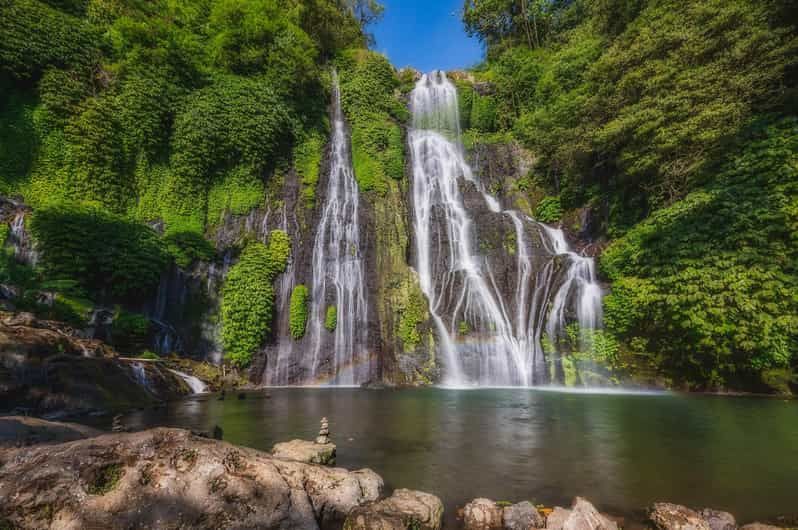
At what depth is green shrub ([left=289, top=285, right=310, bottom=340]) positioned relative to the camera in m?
15.4

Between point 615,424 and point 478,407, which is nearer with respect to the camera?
point 615,424

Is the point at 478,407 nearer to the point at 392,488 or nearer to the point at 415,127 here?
the point at 392,488

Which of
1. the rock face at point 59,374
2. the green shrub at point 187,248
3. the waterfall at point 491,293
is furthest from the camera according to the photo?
the green shrub at point 187,248

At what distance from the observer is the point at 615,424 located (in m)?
7.04

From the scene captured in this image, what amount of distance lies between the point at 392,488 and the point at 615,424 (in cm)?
544

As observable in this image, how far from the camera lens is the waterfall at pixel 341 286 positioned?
1473 cm

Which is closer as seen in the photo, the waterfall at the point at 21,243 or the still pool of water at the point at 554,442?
the still pool of water at the point at 554,442

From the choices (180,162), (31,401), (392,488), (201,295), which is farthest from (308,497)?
(180,162)

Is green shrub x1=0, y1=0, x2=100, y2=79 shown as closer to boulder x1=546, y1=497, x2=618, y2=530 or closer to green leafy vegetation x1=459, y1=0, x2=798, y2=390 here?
green leafy vegetation x1=459, y1=0, x2=798, y2=390

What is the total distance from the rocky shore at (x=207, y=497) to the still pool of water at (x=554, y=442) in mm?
559

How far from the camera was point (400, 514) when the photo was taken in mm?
2895

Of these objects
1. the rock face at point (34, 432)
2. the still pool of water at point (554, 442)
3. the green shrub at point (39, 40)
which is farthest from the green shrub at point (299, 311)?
the green shrub at point (39, 40)

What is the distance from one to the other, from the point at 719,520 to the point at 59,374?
Result: 11330 millimetres

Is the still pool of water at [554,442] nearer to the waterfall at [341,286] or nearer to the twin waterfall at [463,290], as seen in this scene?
the twin waterfall at [463,290]
